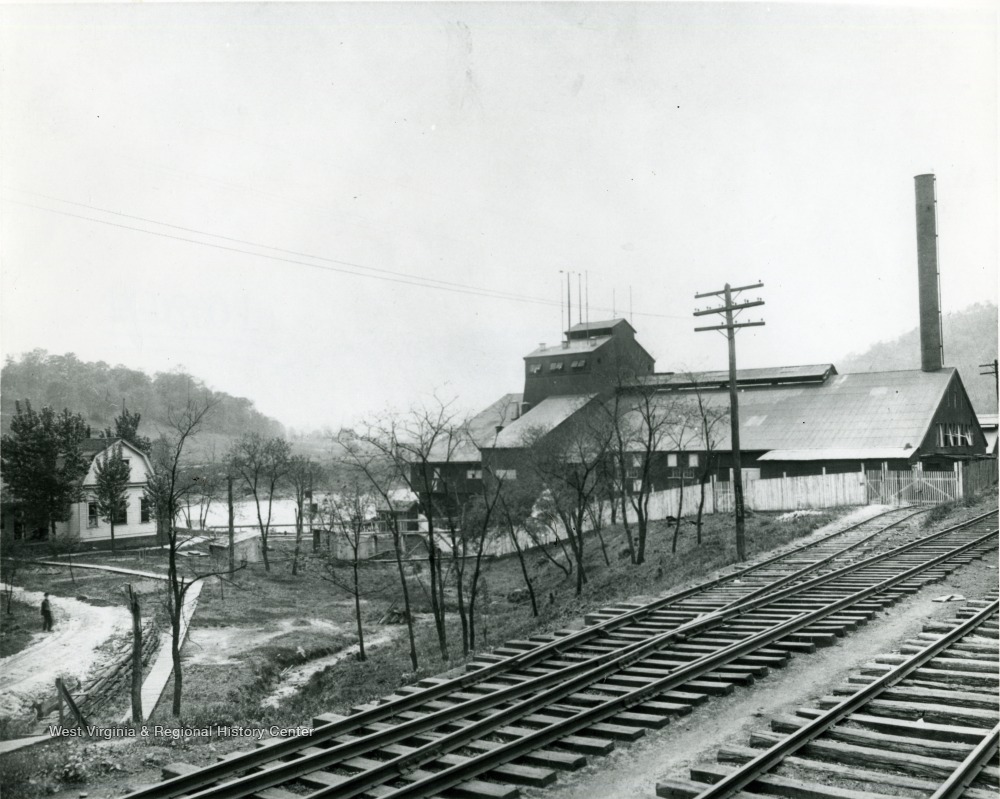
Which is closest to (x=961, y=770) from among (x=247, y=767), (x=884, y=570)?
(x=247, y=767)

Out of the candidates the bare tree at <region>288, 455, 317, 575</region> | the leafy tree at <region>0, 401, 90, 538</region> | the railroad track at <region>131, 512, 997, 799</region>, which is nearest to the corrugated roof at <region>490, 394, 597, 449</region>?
the bare tree at <region>288, 455, 317, 575</region>

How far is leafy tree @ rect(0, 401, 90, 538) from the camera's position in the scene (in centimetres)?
2630

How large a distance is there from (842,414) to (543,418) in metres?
18.1

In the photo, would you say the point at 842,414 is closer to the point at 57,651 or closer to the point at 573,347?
the point at 573,347

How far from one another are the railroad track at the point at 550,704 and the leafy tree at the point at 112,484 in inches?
841

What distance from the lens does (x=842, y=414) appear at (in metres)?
39.5

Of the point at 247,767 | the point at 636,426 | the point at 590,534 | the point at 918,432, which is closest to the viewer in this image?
the point at 247,767

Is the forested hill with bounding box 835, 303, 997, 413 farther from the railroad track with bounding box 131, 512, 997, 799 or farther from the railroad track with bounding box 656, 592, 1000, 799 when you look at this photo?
the railroad track with bounding box 656, 592, 1000, 799

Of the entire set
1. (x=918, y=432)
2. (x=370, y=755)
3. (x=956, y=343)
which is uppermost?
(x=956, y=343)

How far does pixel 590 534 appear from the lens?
135 ft

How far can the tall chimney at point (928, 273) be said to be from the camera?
41312 millimetres

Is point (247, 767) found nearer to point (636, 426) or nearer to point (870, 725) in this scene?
point (870, 725)

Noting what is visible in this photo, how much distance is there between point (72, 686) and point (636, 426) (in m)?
32.9

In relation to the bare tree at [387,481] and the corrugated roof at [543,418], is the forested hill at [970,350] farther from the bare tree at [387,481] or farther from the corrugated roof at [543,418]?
the bare tree at [387,481]
